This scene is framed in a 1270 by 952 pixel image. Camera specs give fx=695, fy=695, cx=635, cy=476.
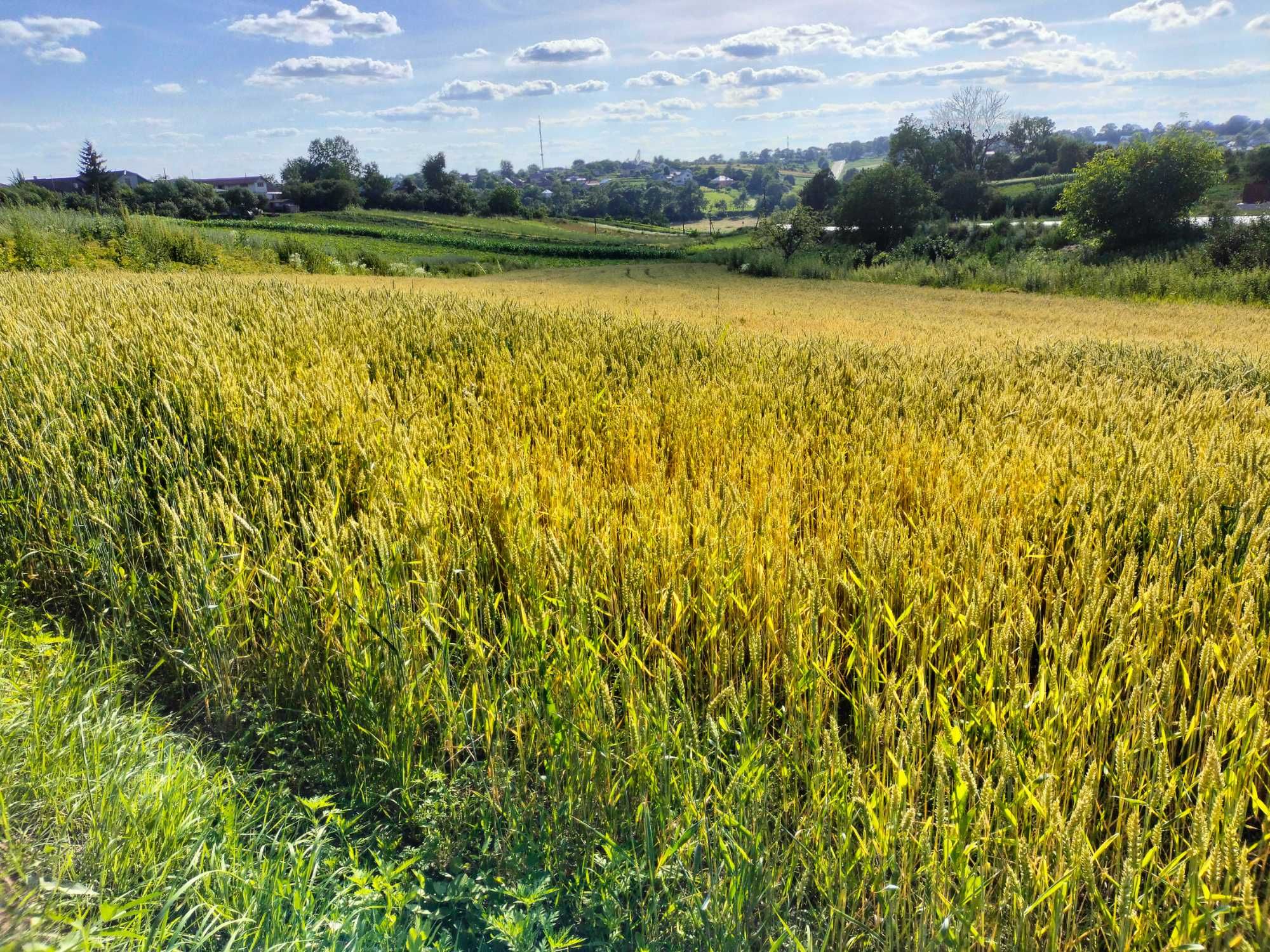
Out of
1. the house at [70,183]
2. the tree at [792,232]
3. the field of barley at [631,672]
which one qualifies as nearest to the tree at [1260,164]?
the tree at [792,232]

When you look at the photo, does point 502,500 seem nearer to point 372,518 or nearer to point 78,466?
point 372,518

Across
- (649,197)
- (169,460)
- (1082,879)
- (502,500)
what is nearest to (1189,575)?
(1082,879)

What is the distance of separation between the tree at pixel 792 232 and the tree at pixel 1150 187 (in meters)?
16.1

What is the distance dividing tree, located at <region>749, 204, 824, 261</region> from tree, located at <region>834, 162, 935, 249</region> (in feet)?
9.26

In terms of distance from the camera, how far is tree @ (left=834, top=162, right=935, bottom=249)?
48.8 m

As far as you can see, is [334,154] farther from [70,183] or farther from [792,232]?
[792,232]

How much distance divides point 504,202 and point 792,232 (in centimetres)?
7106

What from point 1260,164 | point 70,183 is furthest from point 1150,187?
point 70,183

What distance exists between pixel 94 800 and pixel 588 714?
48.8 inches

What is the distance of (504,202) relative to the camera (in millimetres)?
106875

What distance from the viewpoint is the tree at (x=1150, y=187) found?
34.2 metres

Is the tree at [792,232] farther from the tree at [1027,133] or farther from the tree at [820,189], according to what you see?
the tree at [1027,133]

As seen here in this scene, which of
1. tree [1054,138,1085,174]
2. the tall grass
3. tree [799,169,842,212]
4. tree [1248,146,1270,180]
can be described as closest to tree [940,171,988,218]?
tree [799,169,842,212]

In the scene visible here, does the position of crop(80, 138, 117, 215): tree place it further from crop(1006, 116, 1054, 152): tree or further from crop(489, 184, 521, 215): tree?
crop(1006, 116, 1054, 152): tree
